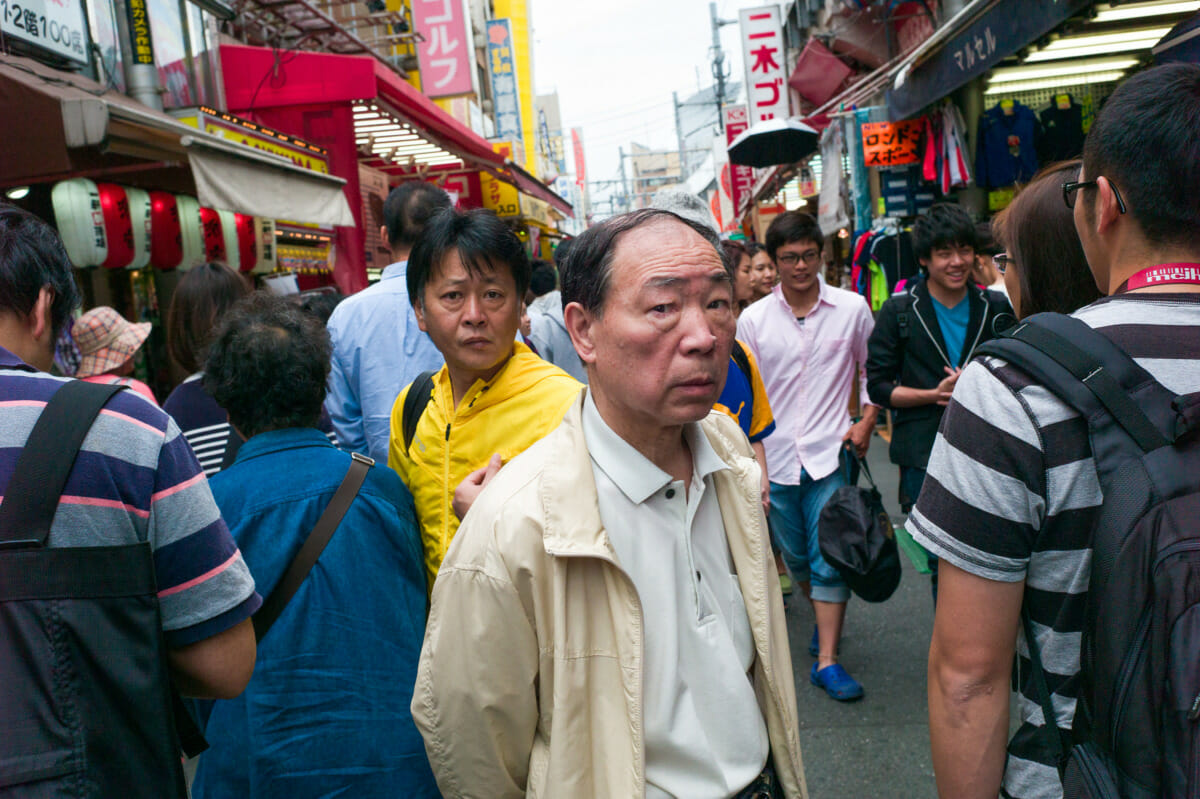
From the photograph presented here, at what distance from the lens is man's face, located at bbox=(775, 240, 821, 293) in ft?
14.7

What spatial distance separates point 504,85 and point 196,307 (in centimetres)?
2466

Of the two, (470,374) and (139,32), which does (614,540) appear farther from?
(139,32)

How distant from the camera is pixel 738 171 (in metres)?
21.9

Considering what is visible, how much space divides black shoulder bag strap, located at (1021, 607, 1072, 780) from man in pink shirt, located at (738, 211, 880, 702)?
9.03 feet

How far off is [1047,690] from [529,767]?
0.95 m

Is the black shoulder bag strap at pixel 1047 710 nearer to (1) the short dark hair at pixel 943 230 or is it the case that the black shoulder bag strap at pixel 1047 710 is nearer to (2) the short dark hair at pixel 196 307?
(1) the short dark hair at pixel 943 230

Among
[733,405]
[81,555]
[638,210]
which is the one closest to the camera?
[81,555]

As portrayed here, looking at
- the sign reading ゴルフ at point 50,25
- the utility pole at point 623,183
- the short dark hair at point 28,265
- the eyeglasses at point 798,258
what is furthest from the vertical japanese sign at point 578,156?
the short dark hair at point 28,265

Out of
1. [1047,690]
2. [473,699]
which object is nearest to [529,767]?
[473,699]

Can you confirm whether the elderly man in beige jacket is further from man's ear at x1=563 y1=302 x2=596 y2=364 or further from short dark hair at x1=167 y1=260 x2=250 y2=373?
short dark hair at x1=167 y1=260 x2=250 y2=373

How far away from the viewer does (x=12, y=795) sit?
1.29 metres

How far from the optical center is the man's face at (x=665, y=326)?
1.53 m

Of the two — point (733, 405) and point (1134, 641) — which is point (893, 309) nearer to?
point (733, 405)

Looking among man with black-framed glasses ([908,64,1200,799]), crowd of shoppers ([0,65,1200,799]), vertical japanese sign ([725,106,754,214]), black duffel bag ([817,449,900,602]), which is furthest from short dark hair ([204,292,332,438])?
vertical japanese sign ([725,106,754,214])
